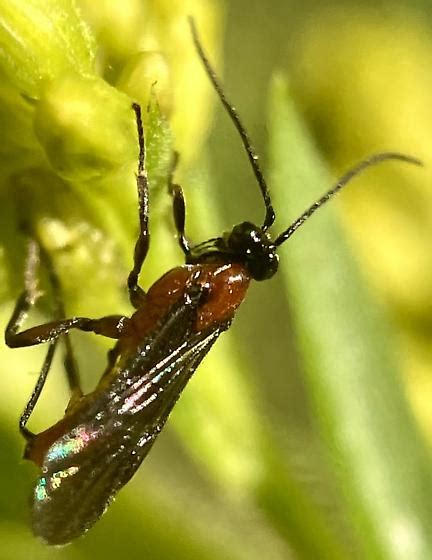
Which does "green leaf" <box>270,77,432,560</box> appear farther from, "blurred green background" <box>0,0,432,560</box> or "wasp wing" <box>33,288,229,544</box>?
"wasp wing" <box>33,288,229,544</box>

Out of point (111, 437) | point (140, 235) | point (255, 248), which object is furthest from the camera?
point (255, 248)

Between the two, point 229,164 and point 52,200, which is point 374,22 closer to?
point 229,164

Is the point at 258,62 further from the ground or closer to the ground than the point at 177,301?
further from the ground

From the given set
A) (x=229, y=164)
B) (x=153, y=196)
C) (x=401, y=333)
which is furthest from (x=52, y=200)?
(x=401, y=333)

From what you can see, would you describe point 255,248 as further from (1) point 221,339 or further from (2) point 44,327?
(2) point 44,327

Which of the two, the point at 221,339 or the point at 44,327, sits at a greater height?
the point at 221,339

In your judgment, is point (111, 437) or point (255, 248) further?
point (255, 248)

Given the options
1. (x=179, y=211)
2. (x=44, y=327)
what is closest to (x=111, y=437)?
(x=44, y=327)
